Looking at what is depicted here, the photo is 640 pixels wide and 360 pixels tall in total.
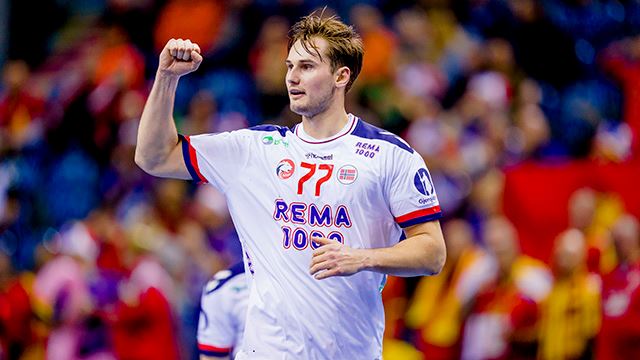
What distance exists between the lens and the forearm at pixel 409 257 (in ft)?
19.0

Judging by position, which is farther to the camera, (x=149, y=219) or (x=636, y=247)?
(x=149, y=219)

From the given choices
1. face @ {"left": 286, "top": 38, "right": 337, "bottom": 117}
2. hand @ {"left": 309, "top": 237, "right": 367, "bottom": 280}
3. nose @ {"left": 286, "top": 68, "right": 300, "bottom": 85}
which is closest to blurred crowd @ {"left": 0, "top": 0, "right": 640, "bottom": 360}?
face @ {"left": 286, "top": 38, "right": 337, "bottom": 117}

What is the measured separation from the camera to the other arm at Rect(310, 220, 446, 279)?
221 inches

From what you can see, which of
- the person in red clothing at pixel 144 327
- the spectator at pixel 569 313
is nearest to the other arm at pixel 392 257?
the spectator at pixel 569 313

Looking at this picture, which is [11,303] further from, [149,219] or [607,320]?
[607,320]

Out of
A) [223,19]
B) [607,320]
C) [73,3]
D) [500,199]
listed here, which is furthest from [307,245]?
[73,3]

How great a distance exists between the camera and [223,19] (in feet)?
51.7

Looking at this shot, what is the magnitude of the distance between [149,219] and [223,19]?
3.83 meters

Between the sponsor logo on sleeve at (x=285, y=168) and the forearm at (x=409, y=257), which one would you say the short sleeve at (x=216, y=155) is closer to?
the sponsor logo on sleeve at (x=285, y=168)

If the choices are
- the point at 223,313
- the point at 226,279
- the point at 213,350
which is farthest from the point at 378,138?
the point at 213,350

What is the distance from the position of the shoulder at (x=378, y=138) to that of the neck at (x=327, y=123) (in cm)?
10

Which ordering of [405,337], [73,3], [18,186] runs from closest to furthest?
[405,337]
[18,186]
[73,3]

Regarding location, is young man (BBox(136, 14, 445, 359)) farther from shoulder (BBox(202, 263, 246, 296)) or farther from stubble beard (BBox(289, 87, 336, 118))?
shoulder (BBox(202, 263, 246, 296))

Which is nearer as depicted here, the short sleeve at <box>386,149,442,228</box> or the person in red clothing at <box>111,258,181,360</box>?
the short sleeve at <box>386,149,442,228</box>
